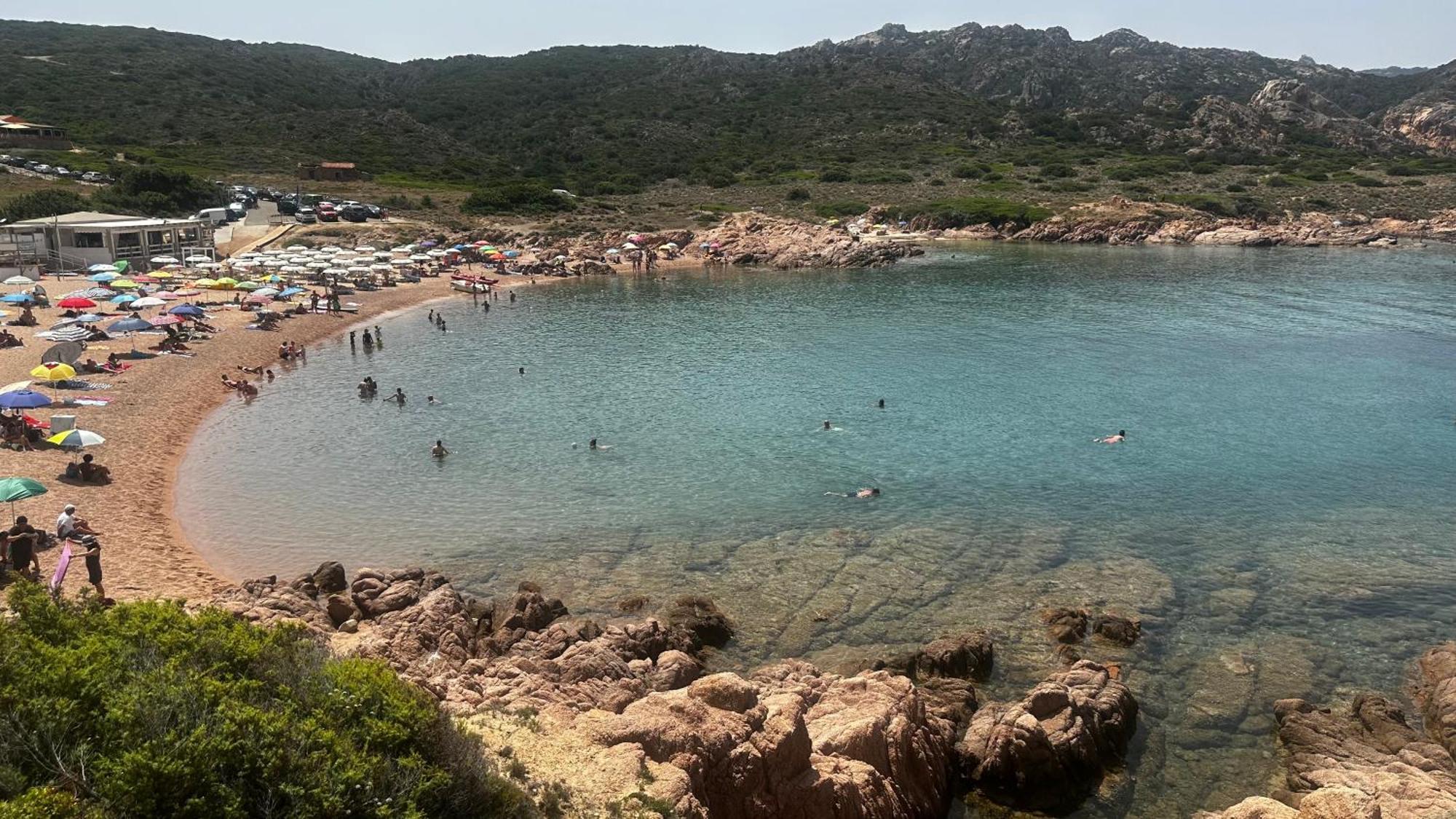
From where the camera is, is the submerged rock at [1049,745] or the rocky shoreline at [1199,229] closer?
the submerged rock at [1049,745]

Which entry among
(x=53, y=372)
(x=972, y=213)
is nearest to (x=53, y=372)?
(x=53, y=372)

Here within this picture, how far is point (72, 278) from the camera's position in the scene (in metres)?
54.5

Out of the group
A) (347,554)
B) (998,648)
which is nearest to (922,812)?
(998,648)

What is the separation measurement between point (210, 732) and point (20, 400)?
23788 mm

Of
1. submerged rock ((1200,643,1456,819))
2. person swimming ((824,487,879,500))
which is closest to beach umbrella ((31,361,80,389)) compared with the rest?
person swimming ((824,487,879,500))

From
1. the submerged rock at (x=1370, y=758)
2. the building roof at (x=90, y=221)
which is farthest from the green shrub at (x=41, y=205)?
the submerged rock at (x=1370, y=758)

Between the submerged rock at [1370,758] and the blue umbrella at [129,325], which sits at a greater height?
the blue umbrella at [129,325]

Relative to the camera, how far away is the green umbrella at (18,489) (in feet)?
64.7

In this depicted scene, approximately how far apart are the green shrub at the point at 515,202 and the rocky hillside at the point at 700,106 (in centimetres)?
1165

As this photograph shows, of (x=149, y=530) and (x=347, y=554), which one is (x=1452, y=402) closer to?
(x=347, y=554)

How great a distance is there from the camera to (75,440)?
24547 mm

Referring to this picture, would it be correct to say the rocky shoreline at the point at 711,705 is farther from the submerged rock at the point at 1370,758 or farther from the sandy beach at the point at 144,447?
the sandy beach at the point at 144,447

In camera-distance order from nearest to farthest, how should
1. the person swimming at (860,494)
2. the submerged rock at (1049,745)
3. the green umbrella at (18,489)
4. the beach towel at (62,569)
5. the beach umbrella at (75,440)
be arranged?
the submerged rock at (1049,745)
the beach towel at (62,569)
the green umbrella at (18,489)
the beach umbrella at (75,440)
the person swimming at (860,494)

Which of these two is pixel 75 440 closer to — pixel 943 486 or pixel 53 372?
pixel 53 372
